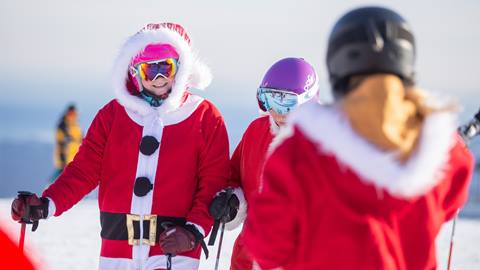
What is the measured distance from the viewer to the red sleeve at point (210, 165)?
316 cm

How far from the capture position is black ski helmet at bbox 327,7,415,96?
6.52ft

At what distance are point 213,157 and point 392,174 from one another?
1.43 metres

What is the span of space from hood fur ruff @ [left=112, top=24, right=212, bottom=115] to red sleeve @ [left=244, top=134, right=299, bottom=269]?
125 cm

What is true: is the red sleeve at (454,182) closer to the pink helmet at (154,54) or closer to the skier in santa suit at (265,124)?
the skier in santa suit at (265,124)

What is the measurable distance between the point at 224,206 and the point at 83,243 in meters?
4.45

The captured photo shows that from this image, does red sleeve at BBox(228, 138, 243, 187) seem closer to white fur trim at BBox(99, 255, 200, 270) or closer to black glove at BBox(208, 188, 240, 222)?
black glove at BBox(208, 188, 240, 222)

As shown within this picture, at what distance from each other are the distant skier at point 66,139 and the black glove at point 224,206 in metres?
10.8

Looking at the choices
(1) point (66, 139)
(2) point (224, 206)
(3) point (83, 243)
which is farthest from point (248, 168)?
(1) point (66, 139)

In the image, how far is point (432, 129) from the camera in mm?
1936

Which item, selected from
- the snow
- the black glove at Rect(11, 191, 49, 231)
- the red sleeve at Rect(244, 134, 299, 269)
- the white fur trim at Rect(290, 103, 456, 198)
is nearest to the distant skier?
the snow

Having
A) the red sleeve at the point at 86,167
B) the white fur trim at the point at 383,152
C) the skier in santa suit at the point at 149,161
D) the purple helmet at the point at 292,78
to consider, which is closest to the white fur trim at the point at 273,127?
the purple helmet at the point at 292,78

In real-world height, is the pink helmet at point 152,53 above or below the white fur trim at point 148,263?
above

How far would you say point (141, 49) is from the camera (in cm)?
330

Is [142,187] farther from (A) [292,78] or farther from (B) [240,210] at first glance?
(A) [292,78]
